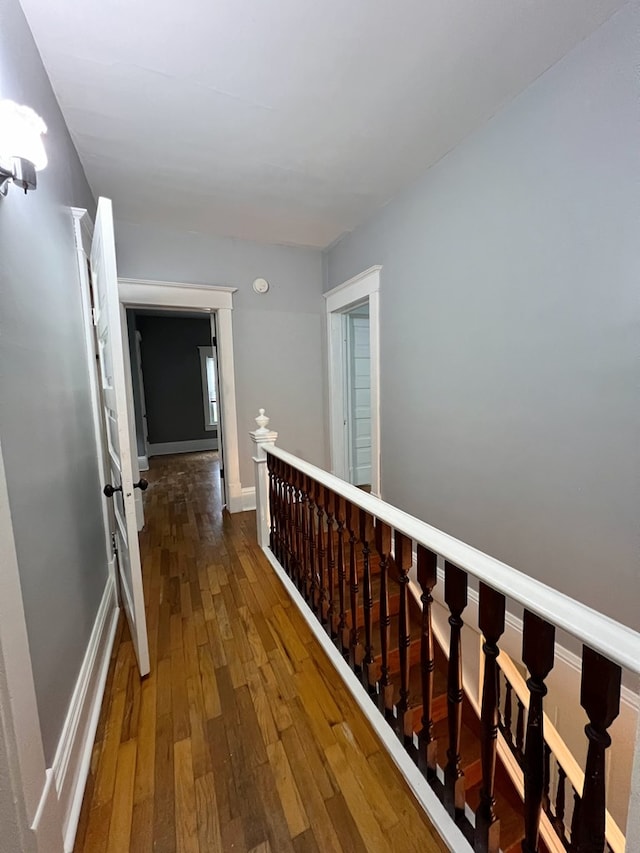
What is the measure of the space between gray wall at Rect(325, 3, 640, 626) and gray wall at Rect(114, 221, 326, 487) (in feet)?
4.70

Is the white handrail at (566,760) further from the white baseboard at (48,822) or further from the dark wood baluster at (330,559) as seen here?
the white baseboard at (48,822)

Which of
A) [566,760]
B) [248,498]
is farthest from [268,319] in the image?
[566,760]

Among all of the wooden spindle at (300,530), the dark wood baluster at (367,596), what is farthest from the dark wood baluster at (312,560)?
the dark wood baluster at (367,596)

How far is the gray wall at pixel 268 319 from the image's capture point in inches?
126

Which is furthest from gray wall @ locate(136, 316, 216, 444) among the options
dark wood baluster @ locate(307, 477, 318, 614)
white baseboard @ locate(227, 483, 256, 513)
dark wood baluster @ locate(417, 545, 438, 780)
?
dark wood baluster @ locate(417, 545, 438, 780)

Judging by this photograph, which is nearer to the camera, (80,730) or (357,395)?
(80,730)

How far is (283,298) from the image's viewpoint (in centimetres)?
366

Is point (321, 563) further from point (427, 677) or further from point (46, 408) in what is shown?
point (46, 408)

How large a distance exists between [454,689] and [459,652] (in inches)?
4.2

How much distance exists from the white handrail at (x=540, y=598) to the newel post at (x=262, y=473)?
5.34 feet

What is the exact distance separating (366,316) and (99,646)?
143 inches

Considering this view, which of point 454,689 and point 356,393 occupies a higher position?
point 356,393

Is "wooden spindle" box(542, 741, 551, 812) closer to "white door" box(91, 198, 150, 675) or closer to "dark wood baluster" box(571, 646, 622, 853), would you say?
"dark wood baluster" box(571, 646, 622, 853)

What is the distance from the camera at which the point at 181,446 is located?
6.98m
